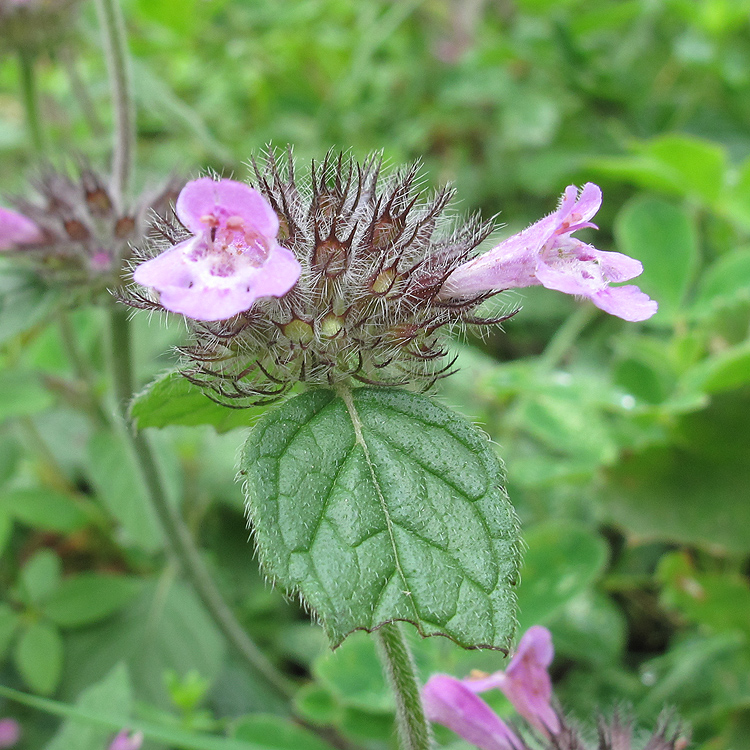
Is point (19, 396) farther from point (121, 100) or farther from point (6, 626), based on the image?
point (121, 100)

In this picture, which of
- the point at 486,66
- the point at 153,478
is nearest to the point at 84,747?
the point at 153,478

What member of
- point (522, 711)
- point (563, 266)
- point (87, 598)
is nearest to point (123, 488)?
point (87, 598)

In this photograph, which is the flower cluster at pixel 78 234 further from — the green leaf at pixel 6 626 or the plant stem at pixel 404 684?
the plant stem at pixel 404 684

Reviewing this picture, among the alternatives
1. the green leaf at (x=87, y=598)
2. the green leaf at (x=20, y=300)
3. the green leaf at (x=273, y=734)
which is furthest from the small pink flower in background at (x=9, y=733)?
the green leaf at (x=20, y=300)

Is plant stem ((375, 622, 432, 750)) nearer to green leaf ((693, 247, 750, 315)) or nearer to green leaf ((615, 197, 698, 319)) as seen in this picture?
green leaf ((693, 247, 750, 315))

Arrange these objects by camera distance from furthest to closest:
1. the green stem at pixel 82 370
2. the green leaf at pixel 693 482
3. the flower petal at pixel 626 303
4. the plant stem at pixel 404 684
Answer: the green stem at pixel 82 370, the green leaf at pixel 693 482, the plant stem at pixel 404 684, the flower petal at pixel 626 303

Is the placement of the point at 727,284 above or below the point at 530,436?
above

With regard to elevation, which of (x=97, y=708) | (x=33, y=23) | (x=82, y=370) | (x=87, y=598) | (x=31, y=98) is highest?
(x=33, y=23)
